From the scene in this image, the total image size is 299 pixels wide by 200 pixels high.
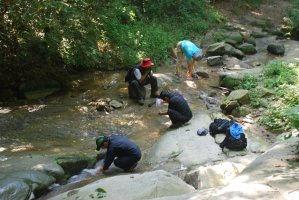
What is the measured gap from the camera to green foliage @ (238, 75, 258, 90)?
471 inches

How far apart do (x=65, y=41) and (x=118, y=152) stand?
4901mm

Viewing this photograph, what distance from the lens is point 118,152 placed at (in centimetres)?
753

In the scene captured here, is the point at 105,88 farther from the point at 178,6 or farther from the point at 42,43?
the point at 178,6

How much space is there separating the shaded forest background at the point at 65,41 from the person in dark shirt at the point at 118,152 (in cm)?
339

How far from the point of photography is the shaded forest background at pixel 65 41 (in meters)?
9.78

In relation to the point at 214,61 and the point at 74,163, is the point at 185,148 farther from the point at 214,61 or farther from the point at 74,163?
the point at 214,61

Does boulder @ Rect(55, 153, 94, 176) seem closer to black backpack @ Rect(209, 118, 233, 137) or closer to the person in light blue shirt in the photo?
black backpack @ Rect(209, 118, 233, 137)

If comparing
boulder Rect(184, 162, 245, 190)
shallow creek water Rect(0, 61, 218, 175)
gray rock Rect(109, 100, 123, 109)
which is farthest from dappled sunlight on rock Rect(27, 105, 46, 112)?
boulder Rect(184, 162, 245, 190)

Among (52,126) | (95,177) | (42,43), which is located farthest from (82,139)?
(42,43)

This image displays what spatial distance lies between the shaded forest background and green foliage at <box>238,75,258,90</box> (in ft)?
11.7

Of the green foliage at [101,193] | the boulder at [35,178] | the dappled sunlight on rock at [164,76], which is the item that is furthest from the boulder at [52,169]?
the dappled sunlight on rock at [164,76]

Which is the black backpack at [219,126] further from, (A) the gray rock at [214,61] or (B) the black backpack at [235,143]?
(A) the gray rock at [214,61]

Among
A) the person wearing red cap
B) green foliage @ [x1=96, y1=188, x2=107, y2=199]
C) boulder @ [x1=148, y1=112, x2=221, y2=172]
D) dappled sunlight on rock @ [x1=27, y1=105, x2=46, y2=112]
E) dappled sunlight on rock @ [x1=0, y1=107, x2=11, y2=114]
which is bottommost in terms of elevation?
boulder @ [x1=148, y1=112, x2=221, y2=172]

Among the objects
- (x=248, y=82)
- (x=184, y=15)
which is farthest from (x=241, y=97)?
(x=184, y=15)
